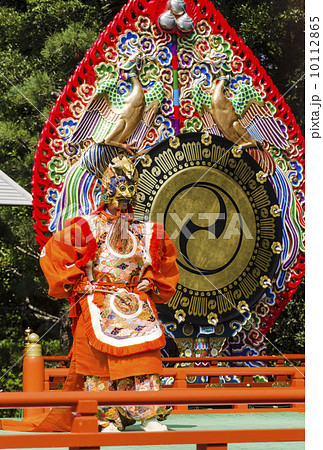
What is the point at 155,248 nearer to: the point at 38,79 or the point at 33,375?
the point at 33,375

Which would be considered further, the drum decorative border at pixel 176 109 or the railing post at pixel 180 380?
the drum decorative border at pixel 176 109

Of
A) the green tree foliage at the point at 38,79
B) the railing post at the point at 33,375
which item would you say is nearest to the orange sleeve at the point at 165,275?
the railing post at the point at 33,375

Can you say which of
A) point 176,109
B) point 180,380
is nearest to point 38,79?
point 176,109

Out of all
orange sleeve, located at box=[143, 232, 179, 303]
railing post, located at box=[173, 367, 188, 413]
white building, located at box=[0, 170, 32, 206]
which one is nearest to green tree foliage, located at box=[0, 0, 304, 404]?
white building, located at box=[0, 170, 32, 206]

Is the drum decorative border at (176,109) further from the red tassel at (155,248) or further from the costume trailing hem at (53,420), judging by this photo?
the costume trailing hem at (53,420)

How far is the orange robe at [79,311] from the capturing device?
4895 mm

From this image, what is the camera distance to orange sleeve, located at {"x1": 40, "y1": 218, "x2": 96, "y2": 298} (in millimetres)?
5020

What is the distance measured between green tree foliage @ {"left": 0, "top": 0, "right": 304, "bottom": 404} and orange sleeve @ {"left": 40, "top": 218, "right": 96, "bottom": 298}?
501 centimetres

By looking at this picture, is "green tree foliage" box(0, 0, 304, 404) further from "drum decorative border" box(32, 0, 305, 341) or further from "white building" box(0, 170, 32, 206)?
"white building" box(0, 170, 32, 206)

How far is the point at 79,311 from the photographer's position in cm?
518

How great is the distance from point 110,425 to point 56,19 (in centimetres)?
714

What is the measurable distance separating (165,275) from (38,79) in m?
5.27

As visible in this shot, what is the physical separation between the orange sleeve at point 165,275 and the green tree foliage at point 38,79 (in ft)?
15.9
